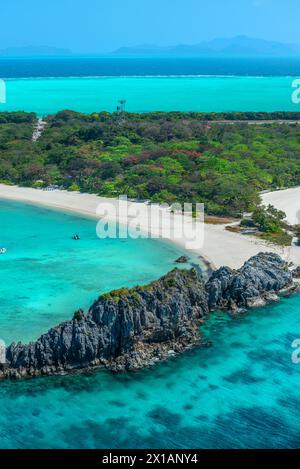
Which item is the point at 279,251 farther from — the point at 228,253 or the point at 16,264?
the point at 16,264

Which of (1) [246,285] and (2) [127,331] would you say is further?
(1) [246,285]

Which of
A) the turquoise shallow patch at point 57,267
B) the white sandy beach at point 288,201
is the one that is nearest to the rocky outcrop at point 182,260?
the turquoise shallow patch at point 57,267

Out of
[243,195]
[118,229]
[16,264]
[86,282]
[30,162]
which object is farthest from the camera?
[30,162]

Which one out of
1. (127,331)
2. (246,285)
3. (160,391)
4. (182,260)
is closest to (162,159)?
(182,260)

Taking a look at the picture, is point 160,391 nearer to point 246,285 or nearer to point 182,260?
point 246,285

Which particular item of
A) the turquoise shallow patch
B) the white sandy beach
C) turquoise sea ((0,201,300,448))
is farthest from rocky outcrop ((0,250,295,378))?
the white sandy beach
